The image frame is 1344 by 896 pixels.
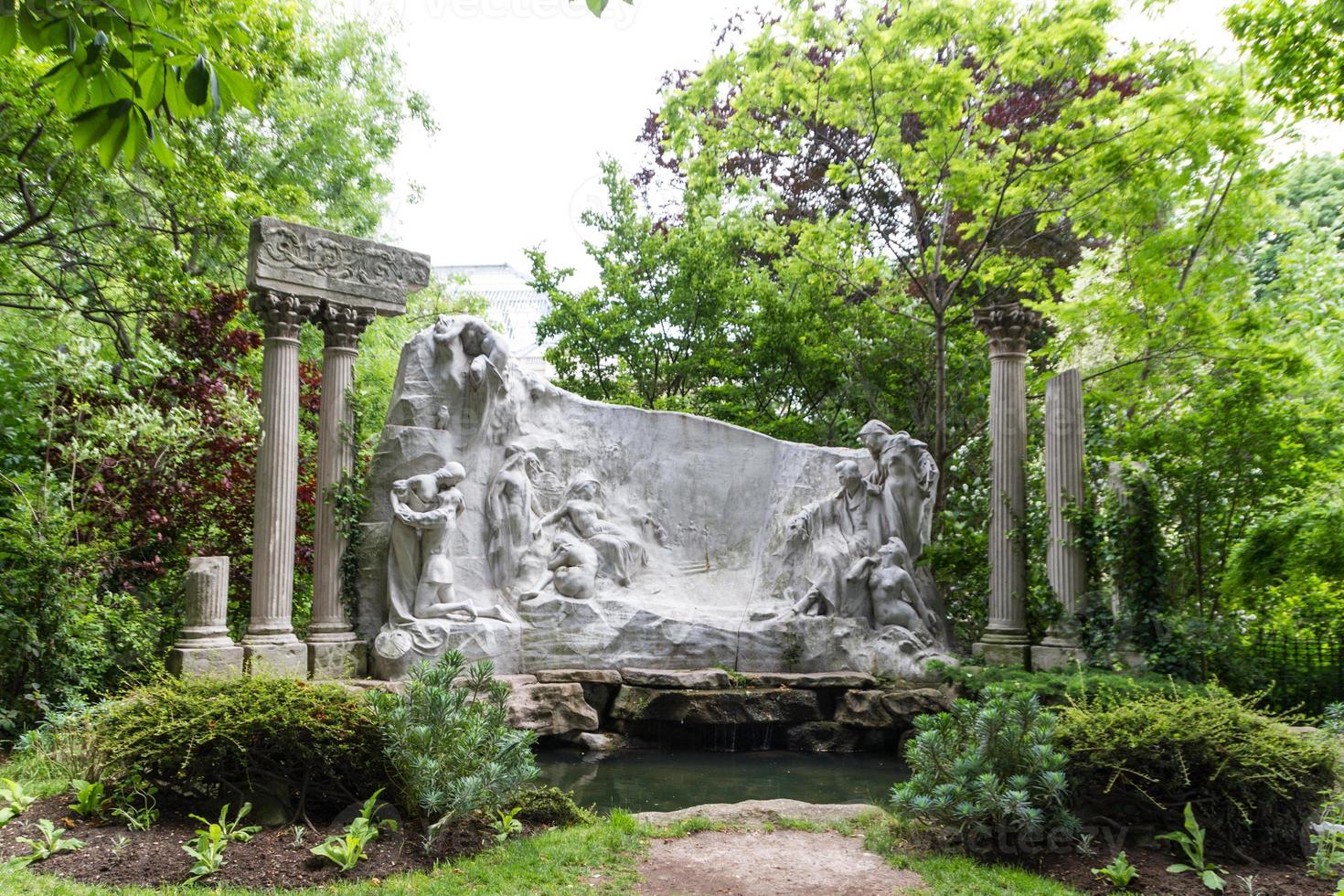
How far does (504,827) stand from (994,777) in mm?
3055

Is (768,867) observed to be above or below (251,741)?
below

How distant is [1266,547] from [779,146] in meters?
8.44

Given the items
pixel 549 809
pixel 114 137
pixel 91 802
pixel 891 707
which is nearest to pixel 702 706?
pixel 891 707

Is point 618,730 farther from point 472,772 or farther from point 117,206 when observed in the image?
point 117,206

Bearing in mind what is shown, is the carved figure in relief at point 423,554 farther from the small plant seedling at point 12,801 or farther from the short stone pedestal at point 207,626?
the small plant seedling at point 12,801

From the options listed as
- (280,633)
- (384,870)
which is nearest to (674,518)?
(280,633)

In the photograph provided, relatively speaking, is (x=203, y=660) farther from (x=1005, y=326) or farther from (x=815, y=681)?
(x=1005, y=326)

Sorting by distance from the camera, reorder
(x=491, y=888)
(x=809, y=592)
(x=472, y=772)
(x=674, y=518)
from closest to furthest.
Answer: (x=491, y=888)
(x=472, y=772)
(x=809, y=592)
(x=674, y=518)

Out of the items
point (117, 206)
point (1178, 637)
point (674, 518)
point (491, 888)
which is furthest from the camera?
point (117, 206)

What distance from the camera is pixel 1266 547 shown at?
11227 mm

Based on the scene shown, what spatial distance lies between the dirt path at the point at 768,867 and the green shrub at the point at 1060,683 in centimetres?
188

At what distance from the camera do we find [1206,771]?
6.45 m

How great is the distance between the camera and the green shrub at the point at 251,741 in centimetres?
634

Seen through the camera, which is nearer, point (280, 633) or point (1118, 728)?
point (1118, 728)
